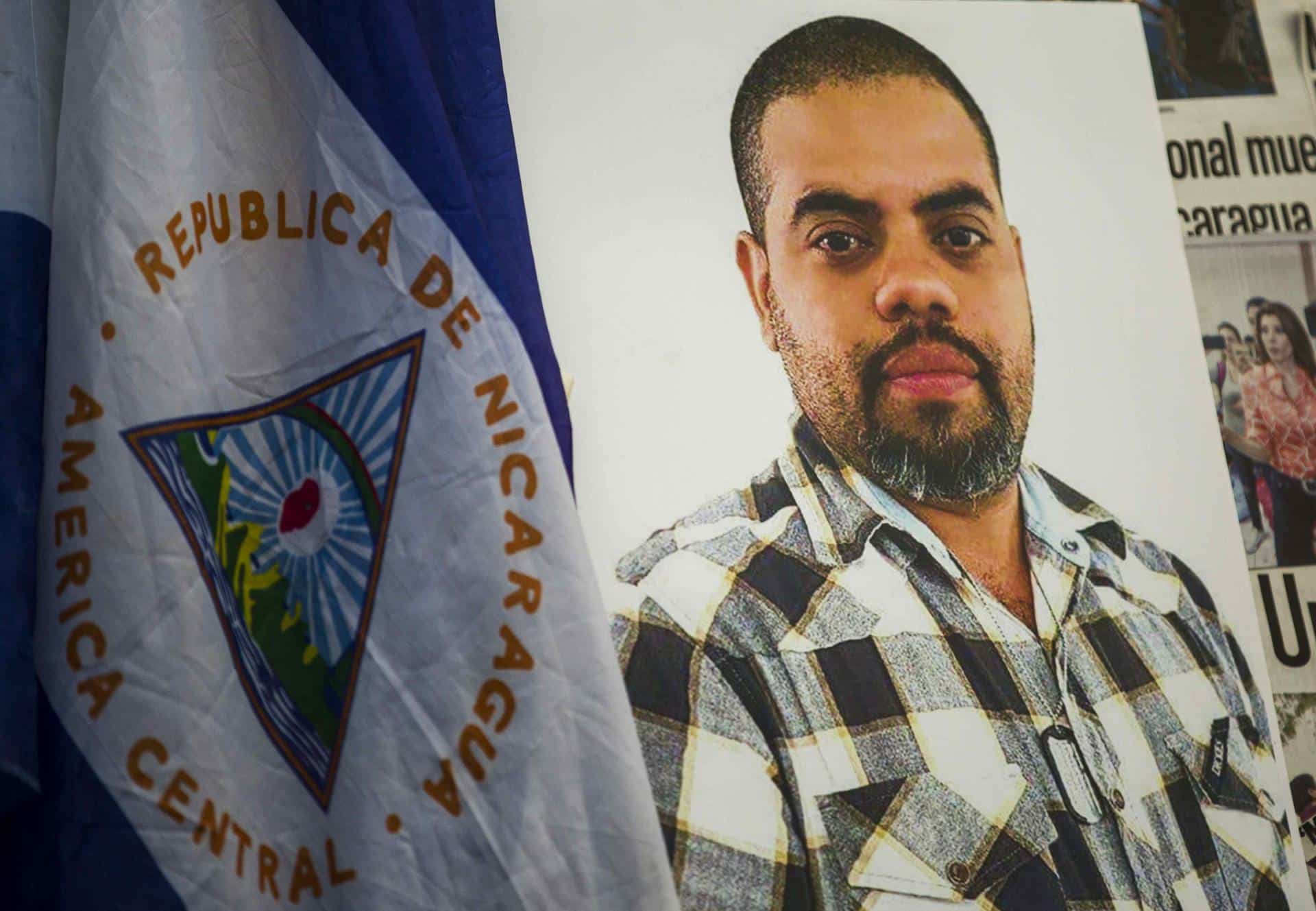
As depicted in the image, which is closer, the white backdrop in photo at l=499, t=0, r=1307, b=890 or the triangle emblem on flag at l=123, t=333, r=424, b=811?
the triangle emblem on flag at l=123, t=333, r=424, b=811

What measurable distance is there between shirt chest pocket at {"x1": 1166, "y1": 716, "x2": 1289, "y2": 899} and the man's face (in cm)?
34

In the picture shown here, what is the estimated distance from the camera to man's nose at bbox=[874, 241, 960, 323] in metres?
1.28

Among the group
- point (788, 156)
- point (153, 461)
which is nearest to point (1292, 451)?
point (788, 156)

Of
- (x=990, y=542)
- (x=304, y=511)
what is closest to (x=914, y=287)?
(x=990, y=542)

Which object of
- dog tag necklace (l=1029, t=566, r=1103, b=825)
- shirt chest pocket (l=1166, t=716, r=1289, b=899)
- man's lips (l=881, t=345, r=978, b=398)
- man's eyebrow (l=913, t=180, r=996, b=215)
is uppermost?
man's eyebrow (l=913, t=180, r=996, b=215)

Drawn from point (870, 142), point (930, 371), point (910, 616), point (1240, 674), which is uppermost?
point (870, 142)

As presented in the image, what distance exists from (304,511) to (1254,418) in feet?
3.38

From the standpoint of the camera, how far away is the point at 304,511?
0.96 metres

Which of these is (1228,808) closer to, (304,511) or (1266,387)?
(1266,387)

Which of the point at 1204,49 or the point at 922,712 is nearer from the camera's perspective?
the point at 922,712

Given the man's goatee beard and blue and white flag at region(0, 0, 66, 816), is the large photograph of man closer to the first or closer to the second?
the man's goatee beard

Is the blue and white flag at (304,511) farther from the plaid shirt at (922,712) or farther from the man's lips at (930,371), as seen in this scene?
the man's lips at (930,371)

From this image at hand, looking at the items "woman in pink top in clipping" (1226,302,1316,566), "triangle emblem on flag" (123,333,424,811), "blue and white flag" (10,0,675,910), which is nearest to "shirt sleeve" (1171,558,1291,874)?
"woman in pink top in clipping" (1226,302,1316,566)

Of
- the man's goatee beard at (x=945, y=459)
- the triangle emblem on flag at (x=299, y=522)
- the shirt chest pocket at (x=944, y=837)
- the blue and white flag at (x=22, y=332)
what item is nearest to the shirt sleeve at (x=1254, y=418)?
the man's goatee beard at (x=945, y=459)
